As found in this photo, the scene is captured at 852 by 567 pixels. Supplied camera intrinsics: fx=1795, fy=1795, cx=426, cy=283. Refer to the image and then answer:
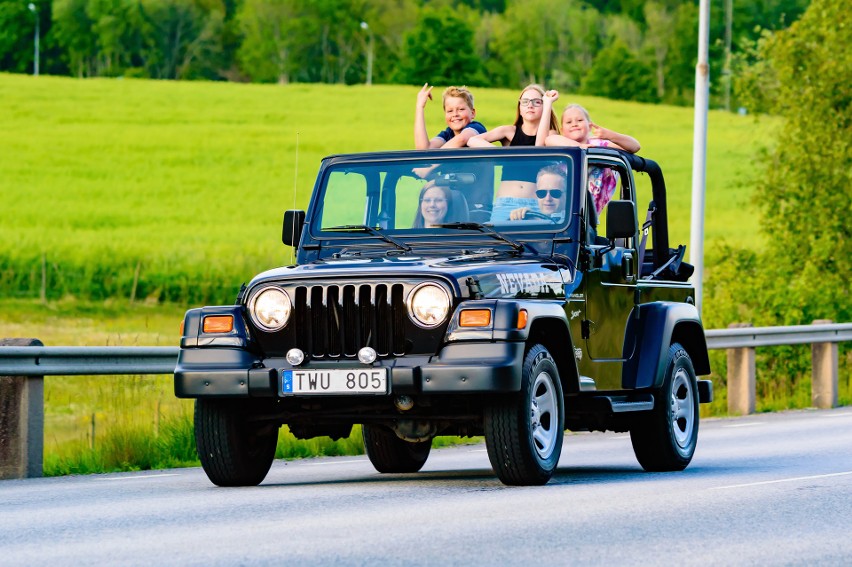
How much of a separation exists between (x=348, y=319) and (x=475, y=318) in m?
0.78

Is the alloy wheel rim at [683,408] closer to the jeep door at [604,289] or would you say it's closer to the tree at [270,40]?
the jeep door at [604,289]

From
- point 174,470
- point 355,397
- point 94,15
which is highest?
point 94,15

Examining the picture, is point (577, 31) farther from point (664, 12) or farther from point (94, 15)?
point (94, 15)

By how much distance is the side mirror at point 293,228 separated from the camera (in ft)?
38.4

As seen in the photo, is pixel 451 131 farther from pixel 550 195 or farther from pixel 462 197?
pixel 550 195

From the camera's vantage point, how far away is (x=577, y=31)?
158000 millimetres

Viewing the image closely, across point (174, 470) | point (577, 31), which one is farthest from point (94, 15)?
point (174, 470)

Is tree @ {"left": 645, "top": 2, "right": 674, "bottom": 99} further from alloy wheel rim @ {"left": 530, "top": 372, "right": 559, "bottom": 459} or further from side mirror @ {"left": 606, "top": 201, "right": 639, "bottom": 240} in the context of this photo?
alloy wheel rim @ {"left": 530, "top": 372, "right": 559, "bottom": 459}

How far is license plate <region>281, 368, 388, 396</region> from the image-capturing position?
10.1m

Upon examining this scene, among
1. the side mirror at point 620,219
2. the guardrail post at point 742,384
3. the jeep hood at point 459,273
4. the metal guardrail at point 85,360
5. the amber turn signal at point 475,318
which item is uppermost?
the side mirror at point 620,219

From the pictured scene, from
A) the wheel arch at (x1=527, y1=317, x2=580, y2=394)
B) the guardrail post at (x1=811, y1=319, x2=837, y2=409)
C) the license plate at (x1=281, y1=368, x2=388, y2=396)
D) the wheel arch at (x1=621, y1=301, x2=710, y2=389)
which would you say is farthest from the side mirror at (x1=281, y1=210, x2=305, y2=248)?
the guardrail post at (x1=811, y1=319, x2=837, y2=409)

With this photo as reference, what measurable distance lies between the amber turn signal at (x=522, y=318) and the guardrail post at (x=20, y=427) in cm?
405

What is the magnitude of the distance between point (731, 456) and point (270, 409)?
4398 mm

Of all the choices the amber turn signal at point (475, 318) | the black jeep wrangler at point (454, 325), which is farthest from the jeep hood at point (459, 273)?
the amber turn signal at point (475, 318)
